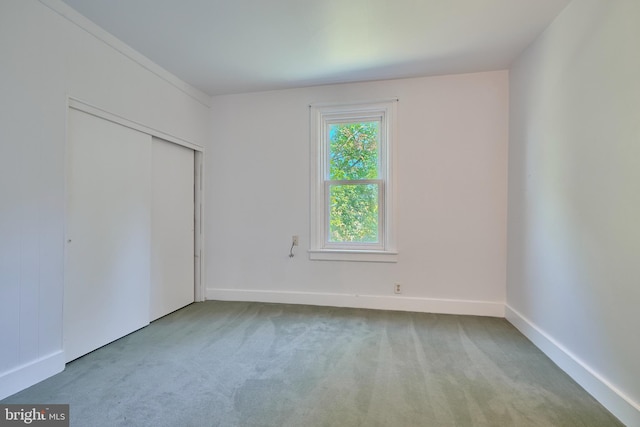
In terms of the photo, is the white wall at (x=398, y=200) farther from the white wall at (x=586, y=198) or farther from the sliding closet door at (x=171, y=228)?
the white wall at (x=586, y=198)

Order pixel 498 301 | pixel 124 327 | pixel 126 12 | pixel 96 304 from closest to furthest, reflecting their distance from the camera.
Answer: pixel 126 12
pixel 96 304
pixel 124 327
pixel 498 301

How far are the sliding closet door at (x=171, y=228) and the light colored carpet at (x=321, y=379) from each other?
43cm

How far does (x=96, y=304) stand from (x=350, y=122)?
3081mm

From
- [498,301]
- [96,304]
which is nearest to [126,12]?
[96,304]

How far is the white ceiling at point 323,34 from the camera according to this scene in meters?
2.12

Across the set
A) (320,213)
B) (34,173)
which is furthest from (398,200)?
(34,173)

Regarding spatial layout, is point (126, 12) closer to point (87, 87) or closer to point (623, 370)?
point (87, 87)

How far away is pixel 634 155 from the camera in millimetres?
1530

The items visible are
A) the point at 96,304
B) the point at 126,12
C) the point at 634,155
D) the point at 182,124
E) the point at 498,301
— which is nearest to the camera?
the point at 634,155

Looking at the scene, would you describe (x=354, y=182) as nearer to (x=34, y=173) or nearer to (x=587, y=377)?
(x=587, y=377)

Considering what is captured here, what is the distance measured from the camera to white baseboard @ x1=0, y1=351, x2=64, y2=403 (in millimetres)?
1752

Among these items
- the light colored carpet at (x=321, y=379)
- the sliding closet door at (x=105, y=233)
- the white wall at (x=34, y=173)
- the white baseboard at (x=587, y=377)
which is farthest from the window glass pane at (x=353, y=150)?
the white wall at (x=34, y=173)

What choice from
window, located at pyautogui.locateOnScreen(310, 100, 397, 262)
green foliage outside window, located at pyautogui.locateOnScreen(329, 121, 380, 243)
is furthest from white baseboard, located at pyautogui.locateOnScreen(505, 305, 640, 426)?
green foliage outside window, located at pyautogui.locateOnScreen(329, 121, 380, 243)

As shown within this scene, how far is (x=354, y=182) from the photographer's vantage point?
3.51m
